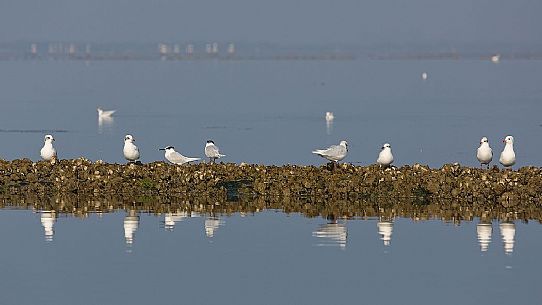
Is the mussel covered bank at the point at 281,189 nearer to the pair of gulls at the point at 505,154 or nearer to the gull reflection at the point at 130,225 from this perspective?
the gull reflection at the point at 130,225

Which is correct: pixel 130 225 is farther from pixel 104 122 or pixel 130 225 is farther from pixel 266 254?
pixel 104 122

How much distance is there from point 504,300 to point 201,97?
245ft

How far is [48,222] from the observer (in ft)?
104

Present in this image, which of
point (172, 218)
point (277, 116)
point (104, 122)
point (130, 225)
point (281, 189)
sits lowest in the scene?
point (130, 225)

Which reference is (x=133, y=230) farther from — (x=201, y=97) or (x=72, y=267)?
(x=201, y=97)

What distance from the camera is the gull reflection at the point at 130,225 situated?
29.6 m

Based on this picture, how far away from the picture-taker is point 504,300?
23.5m

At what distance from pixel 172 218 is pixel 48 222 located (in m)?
2.75

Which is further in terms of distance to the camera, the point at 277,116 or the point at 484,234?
the point at 277,116

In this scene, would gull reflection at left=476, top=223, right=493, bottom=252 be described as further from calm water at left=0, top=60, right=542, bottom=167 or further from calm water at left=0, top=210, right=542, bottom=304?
calm water at left=0, top=60, right=542, bottom=167

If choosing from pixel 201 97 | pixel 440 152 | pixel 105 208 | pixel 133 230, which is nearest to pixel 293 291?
pixel 133 230

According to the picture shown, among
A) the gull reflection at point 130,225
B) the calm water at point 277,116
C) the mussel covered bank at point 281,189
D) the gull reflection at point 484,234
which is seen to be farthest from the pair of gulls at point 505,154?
the calm water at point 277,116

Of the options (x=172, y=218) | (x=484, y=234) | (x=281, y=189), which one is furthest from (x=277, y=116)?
(x=484, y=234)

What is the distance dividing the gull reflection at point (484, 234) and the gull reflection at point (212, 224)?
5554 millimetres
